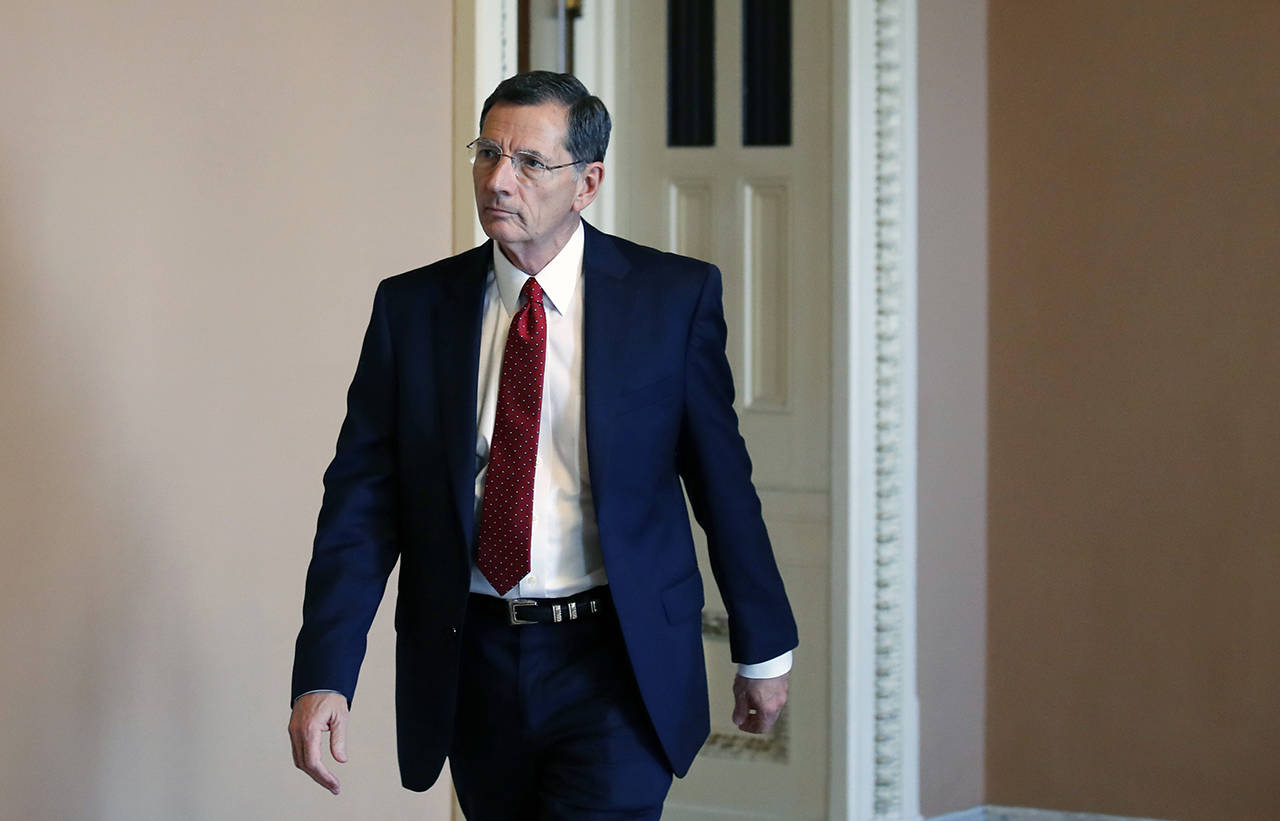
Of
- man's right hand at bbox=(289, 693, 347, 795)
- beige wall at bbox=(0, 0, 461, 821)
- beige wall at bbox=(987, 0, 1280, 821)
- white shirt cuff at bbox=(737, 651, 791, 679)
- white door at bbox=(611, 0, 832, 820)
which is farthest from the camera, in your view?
white door at bbox=(611, 0, 832, 820)

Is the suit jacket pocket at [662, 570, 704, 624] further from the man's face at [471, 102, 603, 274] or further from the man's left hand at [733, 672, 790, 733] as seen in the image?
the man's face at [471, 102, 603, 274]

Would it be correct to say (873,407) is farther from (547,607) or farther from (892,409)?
(547,607)

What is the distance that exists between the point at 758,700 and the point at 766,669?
1.8 inches

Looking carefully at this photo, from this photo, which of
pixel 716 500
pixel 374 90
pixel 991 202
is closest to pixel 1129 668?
pixel 991 202

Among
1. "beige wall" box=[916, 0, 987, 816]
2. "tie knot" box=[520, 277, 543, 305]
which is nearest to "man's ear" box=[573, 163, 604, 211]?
"tie knot" box=[520, 277, 543, 305]

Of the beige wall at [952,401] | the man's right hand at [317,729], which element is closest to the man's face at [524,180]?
the man's right hand at [317,729]

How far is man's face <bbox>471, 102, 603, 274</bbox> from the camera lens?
1.73 metres

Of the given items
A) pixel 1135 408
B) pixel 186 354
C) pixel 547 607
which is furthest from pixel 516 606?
pixel 1135 408

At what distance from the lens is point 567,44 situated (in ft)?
11.9

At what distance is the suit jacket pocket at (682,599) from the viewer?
6.01 ft

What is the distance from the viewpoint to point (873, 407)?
3477 mm

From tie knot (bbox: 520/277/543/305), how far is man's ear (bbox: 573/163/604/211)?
0.36 feet

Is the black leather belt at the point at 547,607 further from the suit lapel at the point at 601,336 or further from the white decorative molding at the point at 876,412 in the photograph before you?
the white decorative molding at the point at 876,412

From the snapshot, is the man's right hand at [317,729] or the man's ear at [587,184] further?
the man's ear at [587,184]
